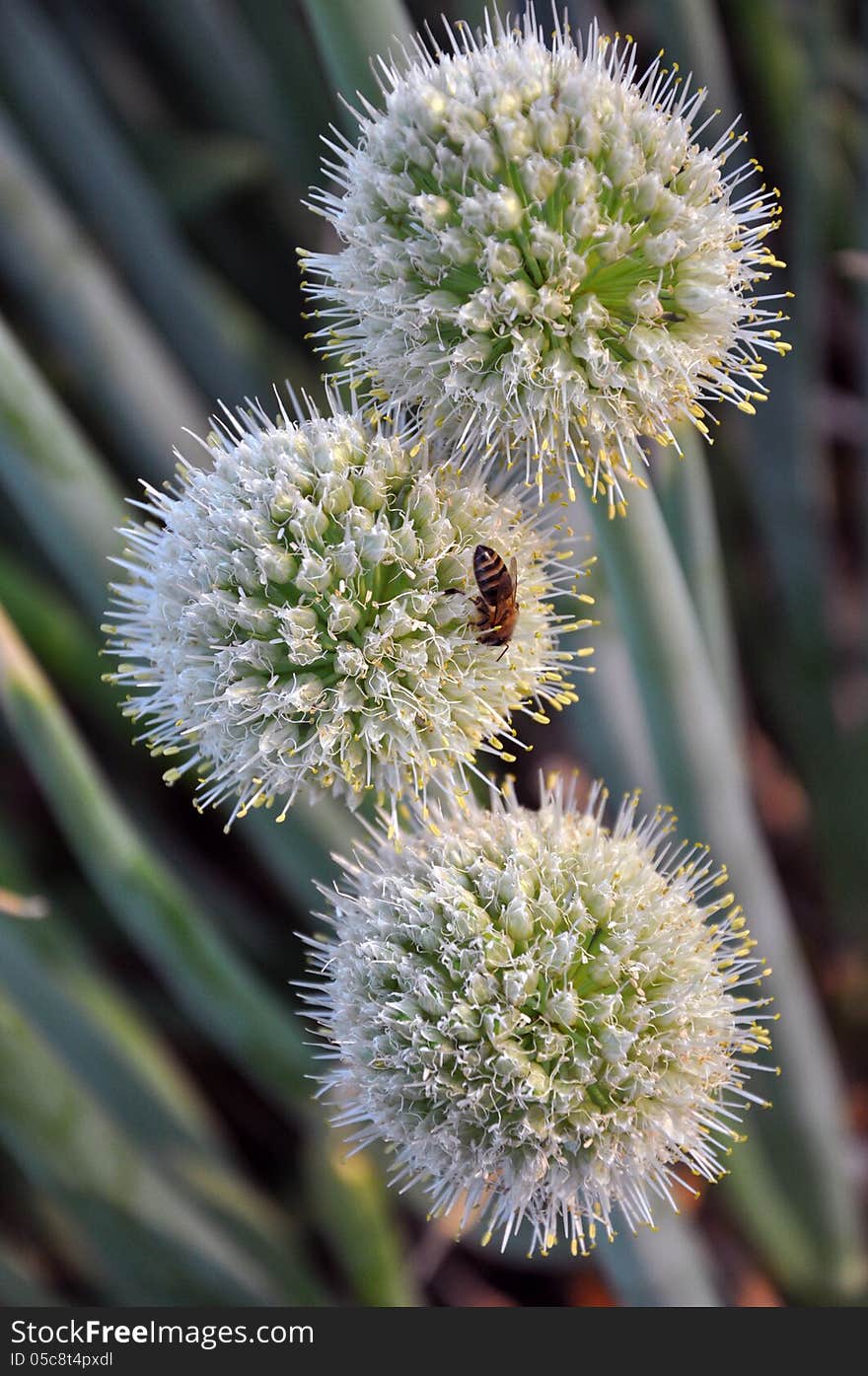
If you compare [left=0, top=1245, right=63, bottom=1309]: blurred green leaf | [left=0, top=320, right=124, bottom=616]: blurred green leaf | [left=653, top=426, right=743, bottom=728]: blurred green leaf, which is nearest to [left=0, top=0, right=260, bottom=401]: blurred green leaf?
[left=0, top=320, right=124, bottom=616]: blurred green leaf

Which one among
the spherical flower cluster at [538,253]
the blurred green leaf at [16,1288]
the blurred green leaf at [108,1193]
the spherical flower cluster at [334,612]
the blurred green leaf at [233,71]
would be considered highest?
the blurred green leaf at [233,71]

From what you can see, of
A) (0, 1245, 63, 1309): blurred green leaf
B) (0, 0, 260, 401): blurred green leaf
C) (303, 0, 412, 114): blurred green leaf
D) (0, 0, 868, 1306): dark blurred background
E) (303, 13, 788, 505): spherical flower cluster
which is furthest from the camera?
(0, 0, 260, 401): blurred green leaf

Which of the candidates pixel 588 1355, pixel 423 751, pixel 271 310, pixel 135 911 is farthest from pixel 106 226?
pixel 588 1355

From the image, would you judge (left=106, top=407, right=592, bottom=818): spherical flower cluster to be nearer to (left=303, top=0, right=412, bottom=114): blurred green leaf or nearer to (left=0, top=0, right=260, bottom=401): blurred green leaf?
(left=303, top=0, right=412, bottom=114): blurred green leaf

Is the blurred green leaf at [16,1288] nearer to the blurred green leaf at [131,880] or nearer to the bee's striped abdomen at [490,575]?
the blurred green leaf at [131,880]

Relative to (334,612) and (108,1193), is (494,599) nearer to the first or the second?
(334,612)

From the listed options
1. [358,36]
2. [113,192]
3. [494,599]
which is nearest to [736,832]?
[494,599]

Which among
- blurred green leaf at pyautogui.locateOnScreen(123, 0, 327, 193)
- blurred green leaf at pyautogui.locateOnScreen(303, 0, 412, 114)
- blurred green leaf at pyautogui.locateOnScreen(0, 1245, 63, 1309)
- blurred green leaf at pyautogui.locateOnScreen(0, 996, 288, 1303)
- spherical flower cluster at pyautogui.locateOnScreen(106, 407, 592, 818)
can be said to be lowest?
blurred green leaf at pyautogui.locateOnScreen(0, 1245, 63, 1309)

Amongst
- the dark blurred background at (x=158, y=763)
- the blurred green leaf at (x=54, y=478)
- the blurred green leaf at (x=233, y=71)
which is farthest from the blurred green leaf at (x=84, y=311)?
the blurred green leaf at (x=233, y=71)
